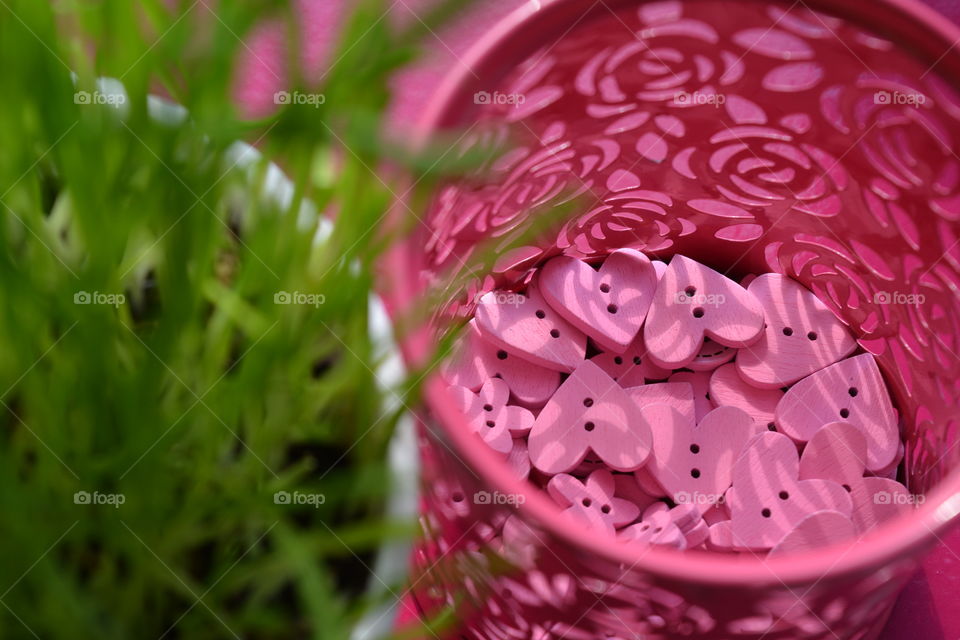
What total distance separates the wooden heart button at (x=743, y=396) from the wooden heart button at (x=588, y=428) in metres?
0.06

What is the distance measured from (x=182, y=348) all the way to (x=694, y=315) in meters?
0.38

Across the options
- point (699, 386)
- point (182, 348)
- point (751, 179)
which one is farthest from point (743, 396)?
point (182, 348)

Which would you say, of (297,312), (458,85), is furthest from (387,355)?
(458,85)

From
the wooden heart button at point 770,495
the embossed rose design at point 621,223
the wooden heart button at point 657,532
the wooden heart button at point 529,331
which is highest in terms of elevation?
the embossed rose design at point 621,223

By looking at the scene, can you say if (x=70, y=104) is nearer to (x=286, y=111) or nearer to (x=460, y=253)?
(x=286, y=111)

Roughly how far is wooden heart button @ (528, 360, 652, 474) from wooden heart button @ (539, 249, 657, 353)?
28 mm

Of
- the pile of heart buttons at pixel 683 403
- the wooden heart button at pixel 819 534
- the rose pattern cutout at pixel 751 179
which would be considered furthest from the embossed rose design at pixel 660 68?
the wooden heart button at pixel 819 534

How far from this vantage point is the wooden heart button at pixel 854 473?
1.66 feet

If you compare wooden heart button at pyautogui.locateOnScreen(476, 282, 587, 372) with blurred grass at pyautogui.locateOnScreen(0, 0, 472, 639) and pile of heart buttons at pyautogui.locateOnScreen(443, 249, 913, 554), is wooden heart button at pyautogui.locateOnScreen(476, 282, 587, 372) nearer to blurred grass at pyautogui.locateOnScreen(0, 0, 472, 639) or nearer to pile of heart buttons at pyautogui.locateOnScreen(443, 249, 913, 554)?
pile of heart buttons at pyautogui.locateOnScreen(443, 249, 913, 554)

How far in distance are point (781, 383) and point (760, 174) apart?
0.40 feet

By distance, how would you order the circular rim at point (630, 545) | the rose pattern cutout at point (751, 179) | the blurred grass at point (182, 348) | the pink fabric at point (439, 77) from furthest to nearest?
the pink fabric at point (439, 77) < the rose pattern cutout at point (751, 179) < the circular rim at point (630, 545) < the blurred grass at point (182, 348)

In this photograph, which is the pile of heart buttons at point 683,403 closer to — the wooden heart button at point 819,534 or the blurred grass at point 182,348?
the wooden heart button at point 819,534

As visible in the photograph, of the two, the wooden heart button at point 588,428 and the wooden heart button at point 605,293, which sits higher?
the wooden heart button at point 605,293

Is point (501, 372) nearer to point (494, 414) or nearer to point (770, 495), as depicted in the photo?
point (494, 414)
